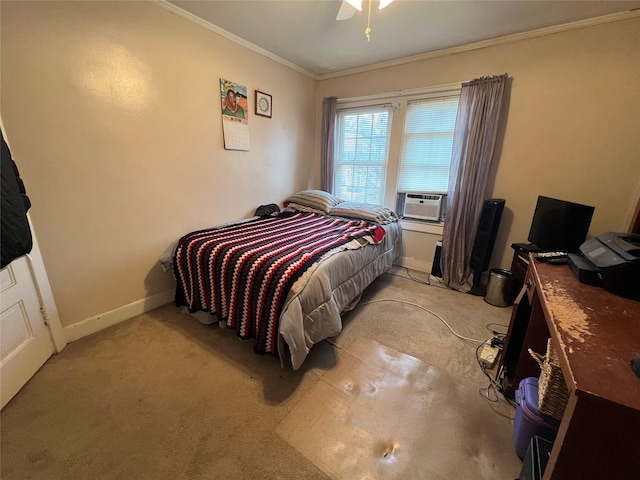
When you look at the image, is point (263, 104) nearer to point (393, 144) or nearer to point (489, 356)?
point (393, 144)

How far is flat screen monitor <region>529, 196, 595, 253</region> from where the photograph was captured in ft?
6.44

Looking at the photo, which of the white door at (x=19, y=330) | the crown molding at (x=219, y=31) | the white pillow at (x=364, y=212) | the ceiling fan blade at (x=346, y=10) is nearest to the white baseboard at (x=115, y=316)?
the white door at (x=19, y=330)

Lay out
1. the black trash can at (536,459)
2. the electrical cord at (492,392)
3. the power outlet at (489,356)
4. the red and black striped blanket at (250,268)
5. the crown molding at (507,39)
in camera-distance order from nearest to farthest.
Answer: the black trash can at (536,459)
the electrical cord at (492,392)
the red and black striped blanket at (250,268)
the power outlet at (489,356)
the crown molding at (507,39)

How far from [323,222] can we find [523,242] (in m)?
2.06

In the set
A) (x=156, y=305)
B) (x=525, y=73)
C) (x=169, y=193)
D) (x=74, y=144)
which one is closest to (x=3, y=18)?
(x=74, y=144)

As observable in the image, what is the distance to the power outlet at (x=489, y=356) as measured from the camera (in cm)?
172

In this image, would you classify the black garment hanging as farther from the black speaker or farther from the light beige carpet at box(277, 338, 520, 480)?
the black speaker

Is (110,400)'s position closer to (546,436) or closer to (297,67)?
(546,436)

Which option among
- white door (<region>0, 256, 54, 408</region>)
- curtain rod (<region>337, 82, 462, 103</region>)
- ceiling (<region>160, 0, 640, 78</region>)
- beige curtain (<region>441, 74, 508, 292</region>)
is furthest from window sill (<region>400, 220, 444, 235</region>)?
white door (<region>0, 256, 54, 408</region>)

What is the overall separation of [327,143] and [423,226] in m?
1.72

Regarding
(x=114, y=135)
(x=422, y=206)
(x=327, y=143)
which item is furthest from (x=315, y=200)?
(x=114, y=135)

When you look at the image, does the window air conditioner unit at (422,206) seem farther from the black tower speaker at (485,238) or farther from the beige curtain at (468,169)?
the black tower speaker at (485,238)

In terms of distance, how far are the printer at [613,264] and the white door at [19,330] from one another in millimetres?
2830

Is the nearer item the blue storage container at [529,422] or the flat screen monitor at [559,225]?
the blue storage container at [529,422]
